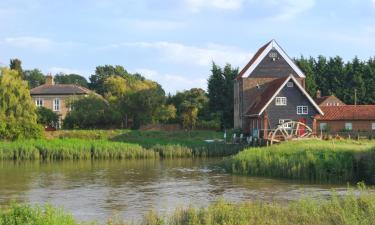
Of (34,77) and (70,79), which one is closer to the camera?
(34,77)

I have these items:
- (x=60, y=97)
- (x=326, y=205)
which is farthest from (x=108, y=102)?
(x=326, y=205)

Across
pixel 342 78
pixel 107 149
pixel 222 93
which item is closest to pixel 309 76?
pixel 342 78

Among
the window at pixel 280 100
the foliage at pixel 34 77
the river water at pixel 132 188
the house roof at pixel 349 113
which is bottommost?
the river water at pixel 132 188

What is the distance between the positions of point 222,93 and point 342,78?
18090 millimetres

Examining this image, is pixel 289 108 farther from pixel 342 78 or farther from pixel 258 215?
pixel 258 215

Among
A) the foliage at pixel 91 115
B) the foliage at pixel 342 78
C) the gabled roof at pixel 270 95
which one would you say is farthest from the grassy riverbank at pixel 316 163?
the foliage at pixel 342 78

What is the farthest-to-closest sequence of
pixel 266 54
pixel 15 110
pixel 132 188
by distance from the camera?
pixel 266 54 → pixel 15 110 → pixel 132 188

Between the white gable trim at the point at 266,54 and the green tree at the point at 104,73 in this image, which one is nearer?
the white gable trim at the point at 266,54

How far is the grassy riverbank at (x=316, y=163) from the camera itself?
28.4 meters

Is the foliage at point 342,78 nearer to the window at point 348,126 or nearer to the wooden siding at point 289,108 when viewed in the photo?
the window at point 348,126

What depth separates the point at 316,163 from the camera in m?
29.3

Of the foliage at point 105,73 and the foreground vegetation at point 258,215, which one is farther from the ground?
the foliage at point 105,73

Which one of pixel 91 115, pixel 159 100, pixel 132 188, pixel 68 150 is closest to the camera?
pixel 132 188

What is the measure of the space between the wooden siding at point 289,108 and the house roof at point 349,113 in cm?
475
